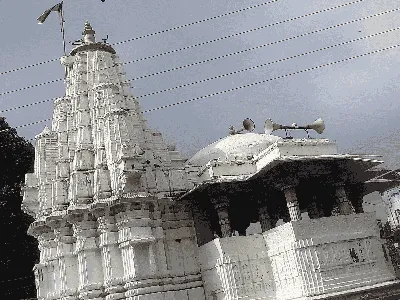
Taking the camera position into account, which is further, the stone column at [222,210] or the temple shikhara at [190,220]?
the stone column at [222,210]

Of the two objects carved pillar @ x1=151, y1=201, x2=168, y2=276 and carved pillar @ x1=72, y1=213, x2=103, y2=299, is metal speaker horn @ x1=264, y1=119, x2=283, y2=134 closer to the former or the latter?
carved pillar @ x1=151, y1=201, x2=168, y2=276

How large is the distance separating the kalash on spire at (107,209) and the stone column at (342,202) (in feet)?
20.5

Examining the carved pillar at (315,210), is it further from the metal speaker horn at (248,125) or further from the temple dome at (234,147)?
the metal speaker horn at (248,125)

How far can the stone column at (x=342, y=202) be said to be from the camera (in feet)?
58.5

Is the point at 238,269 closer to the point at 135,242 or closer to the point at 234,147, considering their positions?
the point at 135,242

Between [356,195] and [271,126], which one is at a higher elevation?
[271,126]

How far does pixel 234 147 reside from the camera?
21.1 meters

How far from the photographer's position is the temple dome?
20.9 m

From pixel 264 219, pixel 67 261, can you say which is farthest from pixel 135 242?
pixel 264 219

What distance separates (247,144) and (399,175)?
7410 mm

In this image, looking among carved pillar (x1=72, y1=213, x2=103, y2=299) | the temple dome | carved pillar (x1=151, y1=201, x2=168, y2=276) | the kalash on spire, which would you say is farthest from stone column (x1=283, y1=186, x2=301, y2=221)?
carved pillar (x1=72, y1=213, x2=103, y2=299)

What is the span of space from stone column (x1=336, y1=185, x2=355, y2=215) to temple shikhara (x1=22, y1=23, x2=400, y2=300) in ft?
0.14

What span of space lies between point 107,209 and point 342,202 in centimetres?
952

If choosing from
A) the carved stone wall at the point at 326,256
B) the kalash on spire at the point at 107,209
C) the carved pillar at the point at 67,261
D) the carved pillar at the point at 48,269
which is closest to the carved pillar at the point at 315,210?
the carved stone wall at the point at 326,256
